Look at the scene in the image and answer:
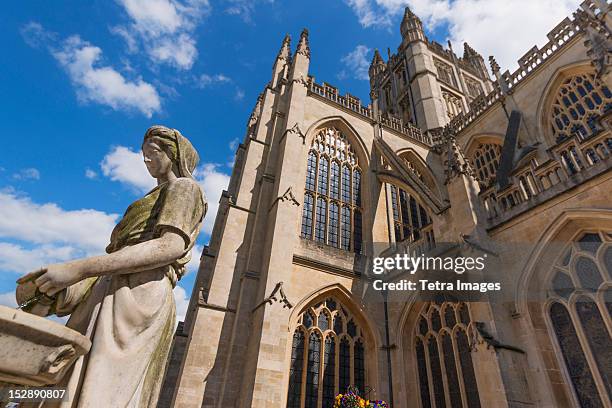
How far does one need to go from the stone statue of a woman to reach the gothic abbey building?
6.22m

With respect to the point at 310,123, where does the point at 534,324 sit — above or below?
below

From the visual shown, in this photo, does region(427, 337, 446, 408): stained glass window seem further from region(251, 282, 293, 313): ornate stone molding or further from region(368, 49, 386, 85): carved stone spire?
region(368, 49, 386, 85): carved stone spire

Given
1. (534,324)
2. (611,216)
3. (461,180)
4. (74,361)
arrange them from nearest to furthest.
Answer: (74,361)
(611,216)
(534,324)
(461,180)

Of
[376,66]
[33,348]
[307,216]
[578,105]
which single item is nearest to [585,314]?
[33,348]

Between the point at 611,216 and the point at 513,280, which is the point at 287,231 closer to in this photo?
the point at 513,280

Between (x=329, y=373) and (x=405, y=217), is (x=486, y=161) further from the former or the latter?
(x=329, y=373)

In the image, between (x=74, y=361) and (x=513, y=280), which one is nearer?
(x=74, y=361)

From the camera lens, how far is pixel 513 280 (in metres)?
6.91

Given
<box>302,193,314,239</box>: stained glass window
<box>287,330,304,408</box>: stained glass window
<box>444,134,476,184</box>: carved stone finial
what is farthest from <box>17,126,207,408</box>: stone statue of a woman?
<box>302,193,314,239</box>: stained glass window

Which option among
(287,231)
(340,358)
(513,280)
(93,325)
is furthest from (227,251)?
(93,325)

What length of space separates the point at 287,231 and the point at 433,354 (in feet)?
17.4

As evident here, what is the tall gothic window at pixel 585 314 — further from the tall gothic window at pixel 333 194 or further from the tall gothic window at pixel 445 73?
the tall gothic window at pixel 445 73

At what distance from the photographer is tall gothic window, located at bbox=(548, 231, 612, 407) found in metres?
5.67

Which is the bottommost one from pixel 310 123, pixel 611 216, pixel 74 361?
pixel 74 361
